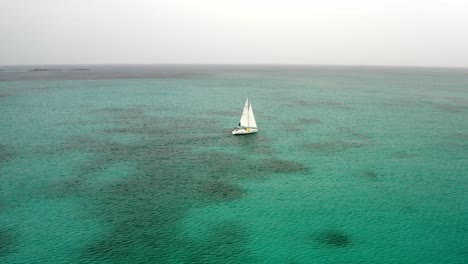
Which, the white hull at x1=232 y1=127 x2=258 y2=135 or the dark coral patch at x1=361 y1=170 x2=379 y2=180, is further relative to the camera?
the white hull at x1=232 y1=127 x2=258 y2=135

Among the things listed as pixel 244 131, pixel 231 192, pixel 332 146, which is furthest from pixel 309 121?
pixel 231 192

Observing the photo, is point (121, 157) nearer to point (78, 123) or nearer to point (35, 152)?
point (35, 152)

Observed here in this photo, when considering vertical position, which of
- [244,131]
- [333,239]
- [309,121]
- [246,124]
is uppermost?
[246,124]

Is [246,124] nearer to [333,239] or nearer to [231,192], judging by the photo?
[231,192]

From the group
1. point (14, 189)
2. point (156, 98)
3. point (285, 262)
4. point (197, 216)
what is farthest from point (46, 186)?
point (156, 98)

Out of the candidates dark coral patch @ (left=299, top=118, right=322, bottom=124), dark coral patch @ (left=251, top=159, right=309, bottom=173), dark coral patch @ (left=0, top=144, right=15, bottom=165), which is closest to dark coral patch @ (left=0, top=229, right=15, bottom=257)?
dark coral patch @ (left=0, top=144, right=15, bottom=165)

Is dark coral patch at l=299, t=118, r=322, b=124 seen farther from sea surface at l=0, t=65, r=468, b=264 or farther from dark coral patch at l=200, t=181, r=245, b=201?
dark coral patch at l=200, t=181, r=245, b=201
